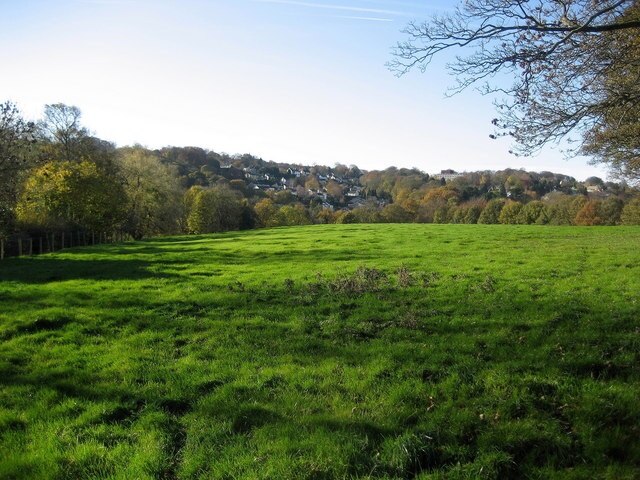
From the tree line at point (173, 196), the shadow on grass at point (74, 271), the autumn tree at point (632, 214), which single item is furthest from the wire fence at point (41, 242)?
the autumn tree at point (632, 214)

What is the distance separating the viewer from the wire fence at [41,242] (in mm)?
31797

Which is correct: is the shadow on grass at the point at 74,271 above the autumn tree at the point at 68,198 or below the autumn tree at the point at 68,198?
below

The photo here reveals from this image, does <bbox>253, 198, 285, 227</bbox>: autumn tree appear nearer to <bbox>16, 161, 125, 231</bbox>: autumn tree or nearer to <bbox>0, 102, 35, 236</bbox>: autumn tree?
<bbox>16, 161, 125, 231</bbox>: autumn tree

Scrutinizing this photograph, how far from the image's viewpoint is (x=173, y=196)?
6328cm

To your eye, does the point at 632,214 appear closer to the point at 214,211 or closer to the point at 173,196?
the point at 214,211

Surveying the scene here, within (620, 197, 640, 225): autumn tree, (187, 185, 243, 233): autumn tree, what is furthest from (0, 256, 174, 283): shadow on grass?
Answer: (620, 197, 640, 225): autumn tree

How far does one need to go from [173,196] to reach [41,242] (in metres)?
29.4

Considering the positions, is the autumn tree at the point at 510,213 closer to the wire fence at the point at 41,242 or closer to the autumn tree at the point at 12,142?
the wire fence at the point at 41,242

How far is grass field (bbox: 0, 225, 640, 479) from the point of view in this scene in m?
4.69

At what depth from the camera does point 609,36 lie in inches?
356

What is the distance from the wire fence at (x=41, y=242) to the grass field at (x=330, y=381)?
21.7 metres

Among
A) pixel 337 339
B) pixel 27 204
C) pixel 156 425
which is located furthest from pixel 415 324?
pixel 27 204

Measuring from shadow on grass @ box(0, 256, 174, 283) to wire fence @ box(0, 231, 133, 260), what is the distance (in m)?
8.04

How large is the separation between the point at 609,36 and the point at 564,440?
8591 millimetres
